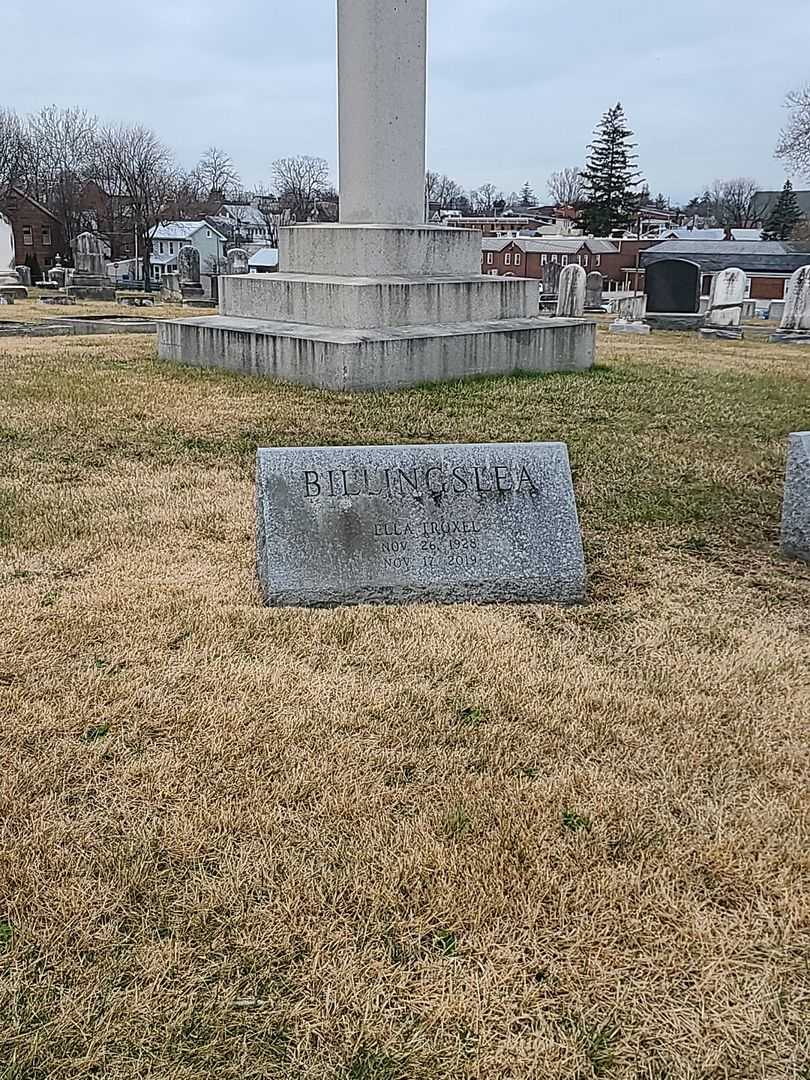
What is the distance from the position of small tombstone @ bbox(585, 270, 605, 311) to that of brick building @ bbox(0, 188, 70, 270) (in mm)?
33908

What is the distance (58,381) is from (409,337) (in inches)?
146

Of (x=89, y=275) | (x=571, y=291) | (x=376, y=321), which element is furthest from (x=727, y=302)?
(x=89, y=275)

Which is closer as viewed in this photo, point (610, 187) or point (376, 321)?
point (376, 321)

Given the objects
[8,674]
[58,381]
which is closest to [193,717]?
[8,674]

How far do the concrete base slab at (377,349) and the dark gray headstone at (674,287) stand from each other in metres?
11.1

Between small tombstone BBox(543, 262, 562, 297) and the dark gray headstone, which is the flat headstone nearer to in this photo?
the dark gray headstone

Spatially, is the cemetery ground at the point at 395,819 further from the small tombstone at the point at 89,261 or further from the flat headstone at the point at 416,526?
the small tombstone at the point at 89,261

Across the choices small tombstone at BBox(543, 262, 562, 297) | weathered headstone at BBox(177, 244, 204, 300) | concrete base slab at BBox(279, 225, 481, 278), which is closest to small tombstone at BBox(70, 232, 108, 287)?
weathered headstone at BBox(177, 244, 204, 300)

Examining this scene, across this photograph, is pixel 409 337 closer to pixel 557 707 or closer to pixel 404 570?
pixel 404 570

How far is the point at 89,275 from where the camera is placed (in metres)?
27.8

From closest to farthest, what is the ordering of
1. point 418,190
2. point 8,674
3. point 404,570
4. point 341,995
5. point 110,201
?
point 341,995, point 8,674, point 404,570, point 418,190, point 110,201

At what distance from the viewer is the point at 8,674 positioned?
329 cm

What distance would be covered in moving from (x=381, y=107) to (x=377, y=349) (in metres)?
2.82

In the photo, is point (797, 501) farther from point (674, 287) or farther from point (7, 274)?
point (7, 274)
